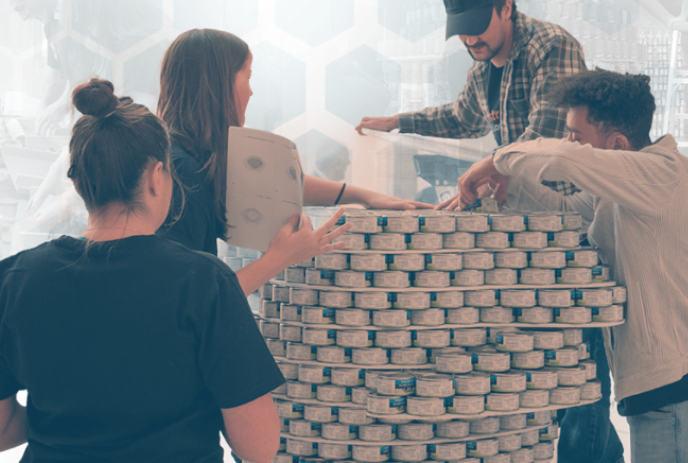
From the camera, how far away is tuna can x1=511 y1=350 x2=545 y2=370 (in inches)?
A: 73.1

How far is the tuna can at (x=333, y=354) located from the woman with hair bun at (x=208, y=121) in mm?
427

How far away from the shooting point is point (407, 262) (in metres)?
1.81

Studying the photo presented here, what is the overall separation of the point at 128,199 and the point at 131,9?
3677 mm

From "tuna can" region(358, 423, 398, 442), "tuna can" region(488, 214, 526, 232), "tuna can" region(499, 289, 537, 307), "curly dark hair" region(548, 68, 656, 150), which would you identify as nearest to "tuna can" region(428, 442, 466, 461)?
"tuna can" region(358, 423, 398, 442)

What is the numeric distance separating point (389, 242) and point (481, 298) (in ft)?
1.11

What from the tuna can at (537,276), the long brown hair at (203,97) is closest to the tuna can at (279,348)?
the long brown hair at (203,97)

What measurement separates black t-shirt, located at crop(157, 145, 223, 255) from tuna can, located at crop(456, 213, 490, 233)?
0.79m

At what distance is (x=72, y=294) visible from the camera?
0.94 meters

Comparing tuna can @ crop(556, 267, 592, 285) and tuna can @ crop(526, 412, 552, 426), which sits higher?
tuna can @ crop(556, 267, 592, 285)

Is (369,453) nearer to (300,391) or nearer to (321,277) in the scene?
(300,391)

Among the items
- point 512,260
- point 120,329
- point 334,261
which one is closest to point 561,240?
point 512,260

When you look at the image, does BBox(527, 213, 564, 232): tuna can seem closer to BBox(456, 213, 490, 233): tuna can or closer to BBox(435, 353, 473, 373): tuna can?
BBox(456, 213, 490, 233): tuna can

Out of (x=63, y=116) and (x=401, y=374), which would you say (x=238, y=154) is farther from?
(x=63, y=116)

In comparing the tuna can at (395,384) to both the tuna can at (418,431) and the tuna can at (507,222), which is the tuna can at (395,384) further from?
the tuna can at (507,222)
